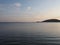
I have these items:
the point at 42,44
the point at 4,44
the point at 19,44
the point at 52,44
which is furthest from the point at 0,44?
the point at 52,44

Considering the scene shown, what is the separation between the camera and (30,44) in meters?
28.2

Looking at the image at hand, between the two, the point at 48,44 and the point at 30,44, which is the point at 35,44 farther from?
the point at 48,44

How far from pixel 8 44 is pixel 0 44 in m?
1.76

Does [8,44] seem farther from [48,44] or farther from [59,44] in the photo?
[59,44]

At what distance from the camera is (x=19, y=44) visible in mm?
28469

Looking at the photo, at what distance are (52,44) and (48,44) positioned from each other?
0.90 m

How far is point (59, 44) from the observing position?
1125 inches

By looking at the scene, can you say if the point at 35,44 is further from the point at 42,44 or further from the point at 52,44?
the point at 52,44

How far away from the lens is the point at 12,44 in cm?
2812

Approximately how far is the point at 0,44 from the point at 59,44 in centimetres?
1285

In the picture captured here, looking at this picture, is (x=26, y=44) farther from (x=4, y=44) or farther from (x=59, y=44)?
(x=59, y=44)

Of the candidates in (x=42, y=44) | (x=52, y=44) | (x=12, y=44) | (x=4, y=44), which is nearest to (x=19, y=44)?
(x=12, y=44)

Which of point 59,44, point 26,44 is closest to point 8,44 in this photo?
point 26,44

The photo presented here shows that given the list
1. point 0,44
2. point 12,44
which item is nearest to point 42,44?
point 12,44
